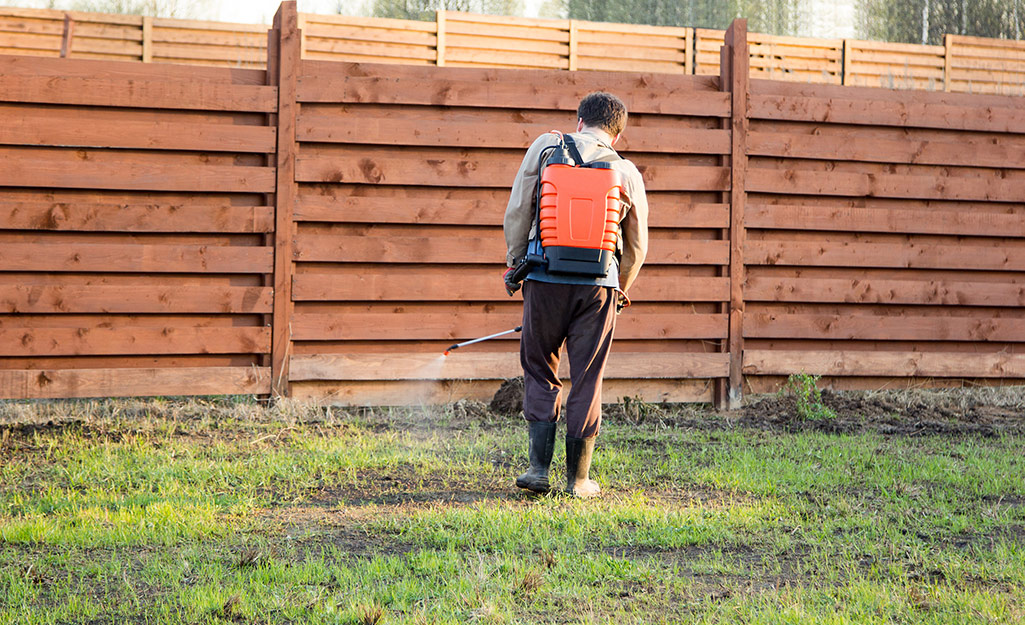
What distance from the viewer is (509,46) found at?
14.2 meters

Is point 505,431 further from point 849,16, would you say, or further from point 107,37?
point 849,16

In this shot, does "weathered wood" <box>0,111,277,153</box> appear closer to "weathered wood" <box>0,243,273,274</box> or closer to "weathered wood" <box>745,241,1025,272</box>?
"weathered wood" <box>0,243,273,274</box>

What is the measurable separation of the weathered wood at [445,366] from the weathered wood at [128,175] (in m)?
1.23

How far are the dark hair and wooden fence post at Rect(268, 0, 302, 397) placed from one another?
2678 millimetres

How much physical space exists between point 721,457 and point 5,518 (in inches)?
135

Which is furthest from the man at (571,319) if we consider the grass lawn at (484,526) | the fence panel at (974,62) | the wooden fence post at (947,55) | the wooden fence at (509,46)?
the wooden fence post at (947,55)

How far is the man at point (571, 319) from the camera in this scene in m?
4.02

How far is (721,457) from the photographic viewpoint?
4980mm

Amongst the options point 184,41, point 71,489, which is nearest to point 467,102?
point 71,489

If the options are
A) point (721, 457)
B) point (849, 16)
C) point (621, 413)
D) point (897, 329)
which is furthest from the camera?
point (849, 16)

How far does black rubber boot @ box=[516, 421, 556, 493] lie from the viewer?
4027mm

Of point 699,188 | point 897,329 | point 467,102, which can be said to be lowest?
point 897,329

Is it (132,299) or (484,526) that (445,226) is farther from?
(484,526)

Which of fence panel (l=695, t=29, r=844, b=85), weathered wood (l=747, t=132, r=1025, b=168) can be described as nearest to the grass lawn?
weathered wood (l=747, t=132, r=1025, b=168)
